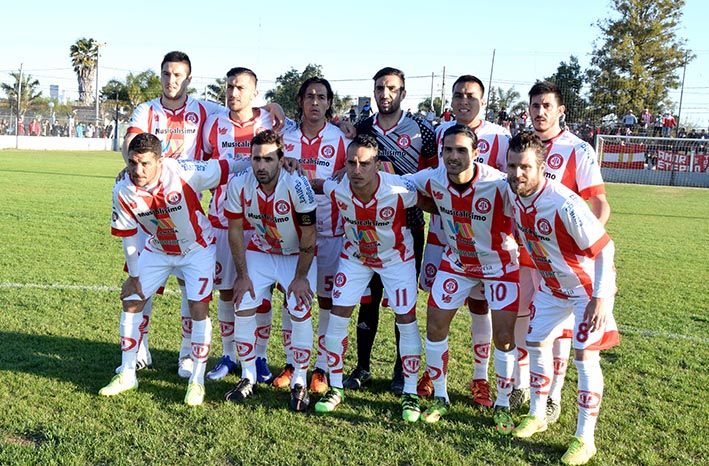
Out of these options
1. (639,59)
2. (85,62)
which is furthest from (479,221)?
(85,62)

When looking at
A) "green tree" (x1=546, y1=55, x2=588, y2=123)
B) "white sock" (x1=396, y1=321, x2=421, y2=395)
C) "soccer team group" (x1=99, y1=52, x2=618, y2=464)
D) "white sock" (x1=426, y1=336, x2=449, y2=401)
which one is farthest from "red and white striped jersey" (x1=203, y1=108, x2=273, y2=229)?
"green tree" (x1=546, y1=55, x2=588, y2=123)

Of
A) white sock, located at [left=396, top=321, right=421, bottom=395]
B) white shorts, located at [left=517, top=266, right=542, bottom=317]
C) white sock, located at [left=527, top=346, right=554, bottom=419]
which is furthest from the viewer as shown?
white shorts, located at [left=517, top=266, right=542, bottom=317]

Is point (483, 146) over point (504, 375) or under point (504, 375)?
over

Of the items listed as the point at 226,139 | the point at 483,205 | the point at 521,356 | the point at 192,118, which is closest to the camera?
the point at 483,205

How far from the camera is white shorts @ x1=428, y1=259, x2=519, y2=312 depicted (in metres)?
4.38

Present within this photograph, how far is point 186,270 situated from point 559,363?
2792 mm

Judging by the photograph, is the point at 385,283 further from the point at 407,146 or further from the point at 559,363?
the point at 559,363

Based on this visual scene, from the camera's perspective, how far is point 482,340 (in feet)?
15.8

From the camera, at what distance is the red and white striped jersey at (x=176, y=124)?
5.33m

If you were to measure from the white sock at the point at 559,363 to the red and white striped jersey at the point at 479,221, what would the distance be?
1.98 ft

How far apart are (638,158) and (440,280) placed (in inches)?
998

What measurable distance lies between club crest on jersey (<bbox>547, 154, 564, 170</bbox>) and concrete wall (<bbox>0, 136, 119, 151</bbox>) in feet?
135

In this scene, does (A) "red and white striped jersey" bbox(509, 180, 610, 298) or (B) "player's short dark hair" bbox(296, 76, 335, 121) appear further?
(B) "player's short dark hair" bbox(296, 76, 335, 121)

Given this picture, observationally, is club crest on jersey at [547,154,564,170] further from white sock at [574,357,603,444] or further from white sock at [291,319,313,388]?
white sock at [291,319,313,388]
